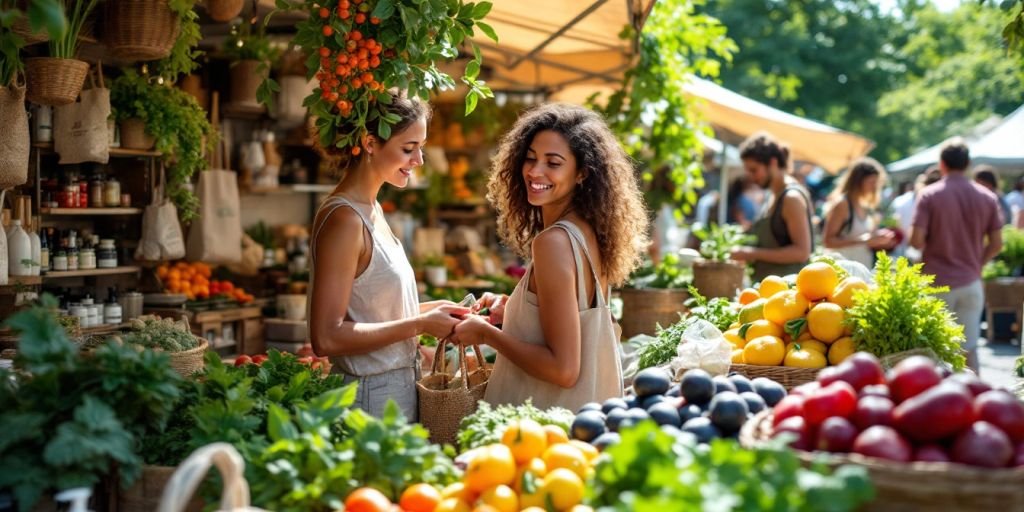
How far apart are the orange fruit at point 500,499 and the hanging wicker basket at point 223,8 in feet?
11.6

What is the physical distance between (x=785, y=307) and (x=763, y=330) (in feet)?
0.38

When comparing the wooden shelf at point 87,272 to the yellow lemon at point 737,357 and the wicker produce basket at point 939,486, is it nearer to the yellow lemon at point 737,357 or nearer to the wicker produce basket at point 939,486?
the yellow lemon at point 737,357

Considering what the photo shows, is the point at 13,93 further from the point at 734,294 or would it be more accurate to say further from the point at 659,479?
the point at 734,294

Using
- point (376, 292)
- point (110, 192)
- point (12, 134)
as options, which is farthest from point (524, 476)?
point (110, 192)

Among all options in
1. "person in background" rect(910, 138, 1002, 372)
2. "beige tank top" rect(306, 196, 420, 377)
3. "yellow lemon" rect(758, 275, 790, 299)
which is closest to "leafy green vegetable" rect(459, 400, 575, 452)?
"beige tank top" rect(306, 196, 420, 377)

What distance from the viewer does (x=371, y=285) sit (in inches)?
119

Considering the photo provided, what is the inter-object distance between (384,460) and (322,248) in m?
1.02

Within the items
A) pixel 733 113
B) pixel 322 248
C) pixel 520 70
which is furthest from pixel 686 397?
pixel 733 113

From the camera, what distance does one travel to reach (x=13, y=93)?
4.02 metres

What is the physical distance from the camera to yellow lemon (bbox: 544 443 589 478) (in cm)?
212

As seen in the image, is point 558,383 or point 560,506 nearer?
point 560,506

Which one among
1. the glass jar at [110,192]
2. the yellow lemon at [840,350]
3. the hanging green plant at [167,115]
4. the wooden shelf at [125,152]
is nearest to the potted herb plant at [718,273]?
the yellow lemon at [840,350]

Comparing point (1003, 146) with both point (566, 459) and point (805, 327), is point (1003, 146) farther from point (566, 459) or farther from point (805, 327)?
point (566, 459)

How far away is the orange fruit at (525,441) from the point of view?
86.5 inches
